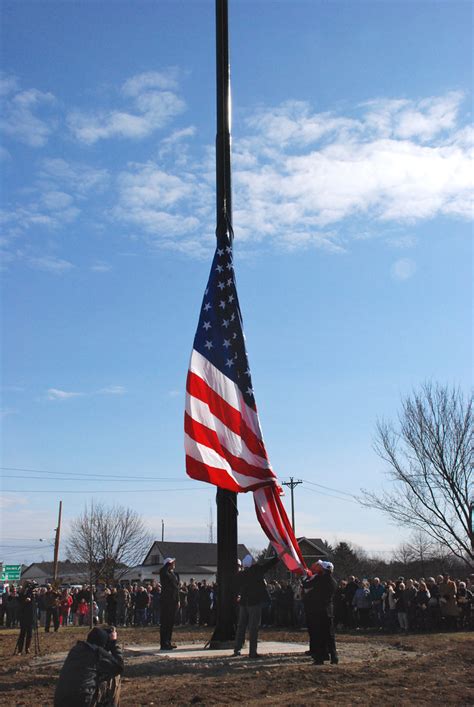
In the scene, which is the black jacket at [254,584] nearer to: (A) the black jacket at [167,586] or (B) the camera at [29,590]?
(A) the black jacket at [167,586]

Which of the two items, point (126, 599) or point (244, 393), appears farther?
point (126, 599)

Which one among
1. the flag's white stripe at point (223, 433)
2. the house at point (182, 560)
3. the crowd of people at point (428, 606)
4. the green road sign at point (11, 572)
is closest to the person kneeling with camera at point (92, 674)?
the flag's white stripe at point (223, 433)

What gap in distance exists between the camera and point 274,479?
1291 cm

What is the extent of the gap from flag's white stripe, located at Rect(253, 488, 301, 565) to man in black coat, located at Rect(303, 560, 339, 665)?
510mm

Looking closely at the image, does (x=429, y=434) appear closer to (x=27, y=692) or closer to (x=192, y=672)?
(x=192, y=672)

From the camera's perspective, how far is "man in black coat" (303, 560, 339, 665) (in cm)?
1164

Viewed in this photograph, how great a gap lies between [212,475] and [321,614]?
2.89 m

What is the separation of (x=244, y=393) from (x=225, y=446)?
113 centimetres

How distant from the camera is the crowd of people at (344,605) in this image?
67.1ft

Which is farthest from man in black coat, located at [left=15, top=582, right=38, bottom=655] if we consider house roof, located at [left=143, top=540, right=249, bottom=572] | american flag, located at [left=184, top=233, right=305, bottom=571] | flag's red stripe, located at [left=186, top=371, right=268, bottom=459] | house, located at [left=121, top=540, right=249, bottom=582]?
house roof, located at [left=143, top=540, right=249, bottom=572]

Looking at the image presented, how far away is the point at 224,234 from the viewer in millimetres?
14555

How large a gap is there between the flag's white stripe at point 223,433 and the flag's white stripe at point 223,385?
39 cm

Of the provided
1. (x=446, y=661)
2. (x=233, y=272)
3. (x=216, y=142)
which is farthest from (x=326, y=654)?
(x=216, y=142)

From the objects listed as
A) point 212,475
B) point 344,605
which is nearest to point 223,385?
point 212,475
